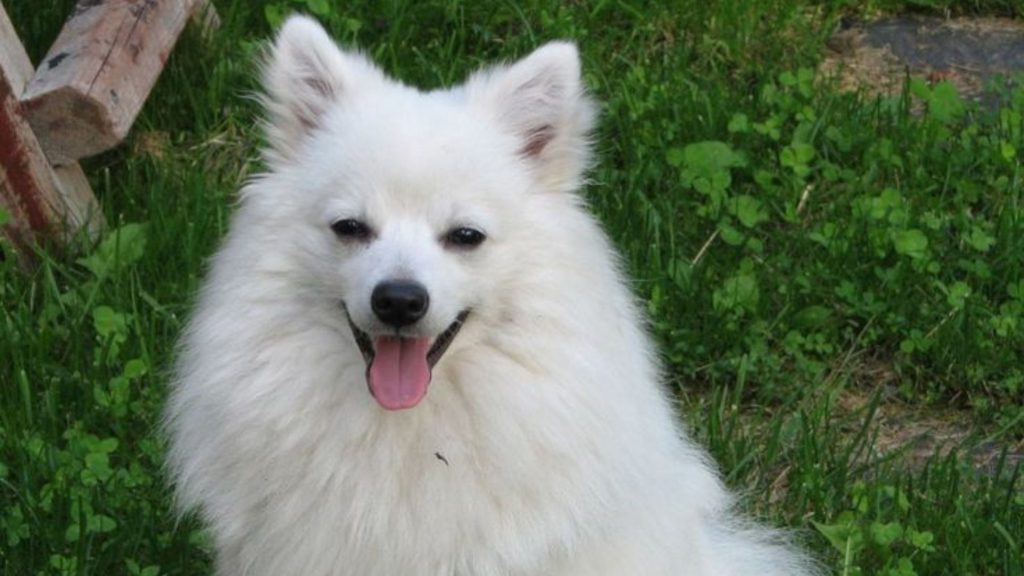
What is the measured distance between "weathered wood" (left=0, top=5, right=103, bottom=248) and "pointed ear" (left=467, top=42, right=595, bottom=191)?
72.6 inches

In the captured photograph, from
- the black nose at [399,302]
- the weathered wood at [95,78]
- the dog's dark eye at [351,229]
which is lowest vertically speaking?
the weathered wood at [95,78]

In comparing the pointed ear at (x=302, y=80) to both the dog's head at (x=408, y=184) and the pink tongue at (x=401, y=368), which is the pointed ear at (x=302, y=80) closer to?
the dog's head at (x=408, y=184)

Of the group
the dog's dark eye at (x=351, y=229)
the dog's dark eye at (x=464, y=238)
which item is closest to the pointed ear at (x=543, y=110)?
the dog's dark eye at (x=464, y=238)

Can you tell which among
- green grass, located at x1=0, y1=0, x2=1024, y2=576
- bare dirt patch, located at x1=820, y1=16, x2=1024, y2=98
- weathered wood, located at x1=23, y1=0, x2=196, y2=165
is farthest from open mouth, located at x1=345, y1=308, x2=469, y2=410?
bare dirt patch, located at x1=820, y1=16, x2=1024, y2=98

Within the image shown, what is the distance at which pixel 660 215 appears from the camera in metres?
5.30

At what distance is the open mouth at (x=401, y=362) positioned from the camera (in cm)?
344

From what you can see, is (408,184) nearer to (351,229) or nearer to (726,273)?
(351,229)

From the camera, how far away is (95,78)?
5.06 metres

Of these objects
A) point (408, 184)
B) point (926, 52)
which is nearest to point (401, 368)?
point (408, 184)

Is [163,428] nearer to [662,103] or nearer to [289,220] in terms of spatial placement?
[289,220]

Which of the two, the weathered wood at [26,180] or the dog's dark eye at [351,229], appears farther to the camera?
the weathered wood at [26,180]

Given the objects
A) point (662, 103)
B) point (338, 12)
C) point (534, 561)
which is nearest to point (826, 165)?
point (662, 103)

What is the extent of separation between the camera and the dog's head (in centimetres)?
343

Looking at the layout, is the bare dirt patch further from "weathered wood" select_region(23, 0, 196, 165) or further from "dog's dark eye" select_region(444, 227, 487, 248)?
"dog's dark eye" select_region(444, 227, 487, 248)
